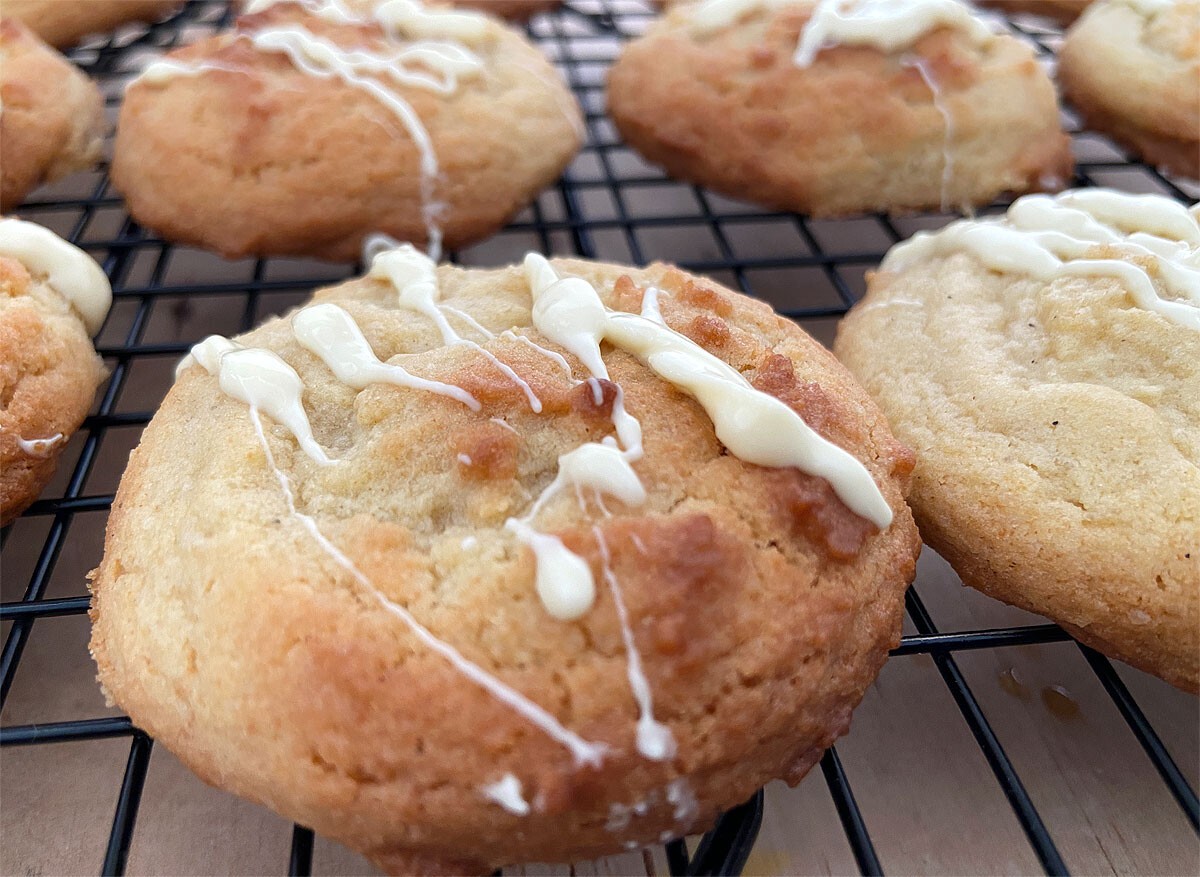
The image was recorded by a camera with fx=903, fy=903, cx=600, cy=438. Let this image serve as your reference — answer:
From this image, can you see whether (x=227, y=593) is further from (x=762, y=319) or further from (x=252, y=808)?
(x=762, y=319)

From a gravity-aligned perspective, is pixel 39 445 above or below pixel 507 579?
below

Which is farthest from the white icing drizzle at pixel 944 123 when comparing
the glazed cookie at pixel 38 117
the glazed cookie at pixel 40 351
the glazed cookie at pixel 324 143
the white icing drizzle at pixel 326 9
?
the glazed cookie at pixel 38 117

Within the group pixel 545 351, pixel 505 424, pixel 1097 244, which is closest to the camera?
pixel 505 424

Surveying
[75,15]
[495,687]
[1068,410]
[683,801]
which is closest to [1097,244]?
[1068,410]

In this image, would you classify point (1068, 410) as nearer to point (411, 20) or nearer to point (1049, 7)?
point (411, 20)

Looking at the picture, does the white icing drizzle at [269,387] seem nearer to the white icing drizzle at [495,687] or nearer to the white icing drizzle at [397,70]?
the white icing drizzle at [495,687]

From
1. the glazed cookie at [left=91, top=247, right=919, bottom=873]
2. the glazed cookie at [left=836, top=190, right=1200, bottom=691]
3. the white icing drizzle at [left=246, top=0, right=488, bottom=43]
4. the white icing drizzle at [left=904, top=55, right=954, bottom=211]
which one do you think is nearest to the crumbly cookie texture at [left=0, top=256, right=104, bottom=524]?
the glazed cookie at [left=91, top=247, right=919, bottom=873]
